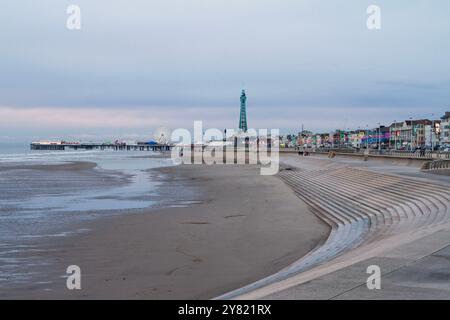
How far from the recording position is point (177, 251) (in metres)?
13.2

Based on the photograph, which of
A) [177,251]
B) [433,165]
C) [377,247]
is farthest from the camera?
[433,165]

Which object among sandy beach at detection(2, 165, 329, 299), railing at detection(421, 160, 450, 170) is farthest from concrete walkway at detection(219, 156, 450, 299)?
railing at detection(421, 160, 450, 170)

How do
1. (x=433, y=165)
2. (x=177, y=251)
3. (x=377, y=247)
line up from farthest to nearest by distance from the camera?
(x=433, y=165)
(x=177, y=251)
(x=377, y=247)

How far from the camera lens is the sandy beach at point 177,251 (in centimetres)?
965

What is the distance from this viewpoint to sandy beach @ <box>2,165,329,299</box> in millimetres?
9648

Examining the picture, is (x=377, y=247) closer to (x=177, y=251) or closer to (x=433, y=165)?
(x=177, y=251)

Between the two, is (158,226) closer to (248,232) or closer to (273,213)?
(248,232)

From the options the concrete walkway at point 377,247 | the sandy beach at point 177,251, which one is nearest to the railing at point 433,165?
the concrete walkway at point 377,247

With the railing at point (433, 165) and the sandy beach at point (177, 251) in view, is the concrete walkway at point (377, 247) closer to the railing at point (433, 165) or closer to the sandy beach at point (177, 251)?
the sandy beach at point (177, 251)

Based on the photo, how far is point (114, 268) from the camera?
37.0 feet

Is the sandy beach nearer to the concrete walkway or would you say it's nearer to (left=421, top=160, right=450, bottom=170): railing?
the concrete walkway

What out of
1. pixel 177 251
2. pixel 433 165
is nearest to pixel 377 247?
pixel 177 251
